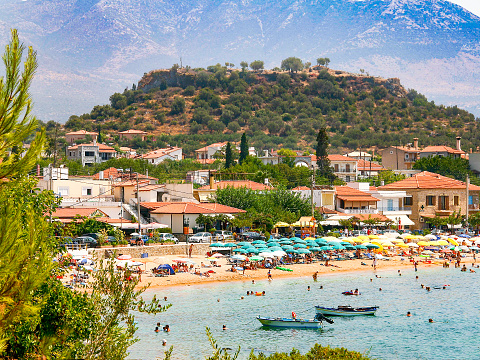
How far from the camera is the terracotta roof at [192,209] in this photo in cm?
5359

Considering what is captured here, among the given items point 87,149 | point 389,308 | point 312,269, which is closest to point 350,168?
point 87,149

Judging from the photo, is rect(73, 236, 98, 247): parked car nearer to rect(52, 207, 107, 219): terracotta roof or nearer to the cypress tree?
rect(52, 207, 107, 219): terracotta roof

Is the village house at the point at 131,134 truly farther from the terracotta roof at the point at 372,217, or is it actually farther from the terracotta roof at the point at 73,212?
the terracotta roof at the point at 73,212

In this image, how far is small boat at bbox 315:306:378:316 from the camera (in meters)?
33.4

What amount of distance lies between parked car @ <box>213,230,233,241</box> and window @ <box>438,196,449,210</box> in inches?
1172

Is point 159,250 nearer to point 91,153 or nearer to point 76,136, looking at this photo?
point 91,153

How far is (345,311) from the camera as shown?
3362 cm

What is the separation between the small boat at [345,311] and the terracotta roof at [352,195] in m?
32.0

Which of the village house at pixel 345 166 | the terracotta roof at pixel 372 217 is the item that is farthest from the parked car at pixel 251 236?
the village house at pixel 345 166

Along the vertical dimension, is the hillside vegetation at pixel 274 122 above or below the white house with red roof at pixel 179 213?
above

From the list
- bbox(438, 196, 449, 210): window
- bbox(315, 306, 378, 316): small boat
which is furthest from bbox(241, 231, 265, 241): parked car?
bbox(438, 196, 449, 210): window

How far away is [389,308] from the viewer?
36.5 metres

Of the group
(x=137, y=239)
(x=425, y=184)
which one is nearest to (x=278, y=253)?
(x=137, y=239)

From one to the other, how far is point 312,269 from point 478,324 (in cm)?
1565
